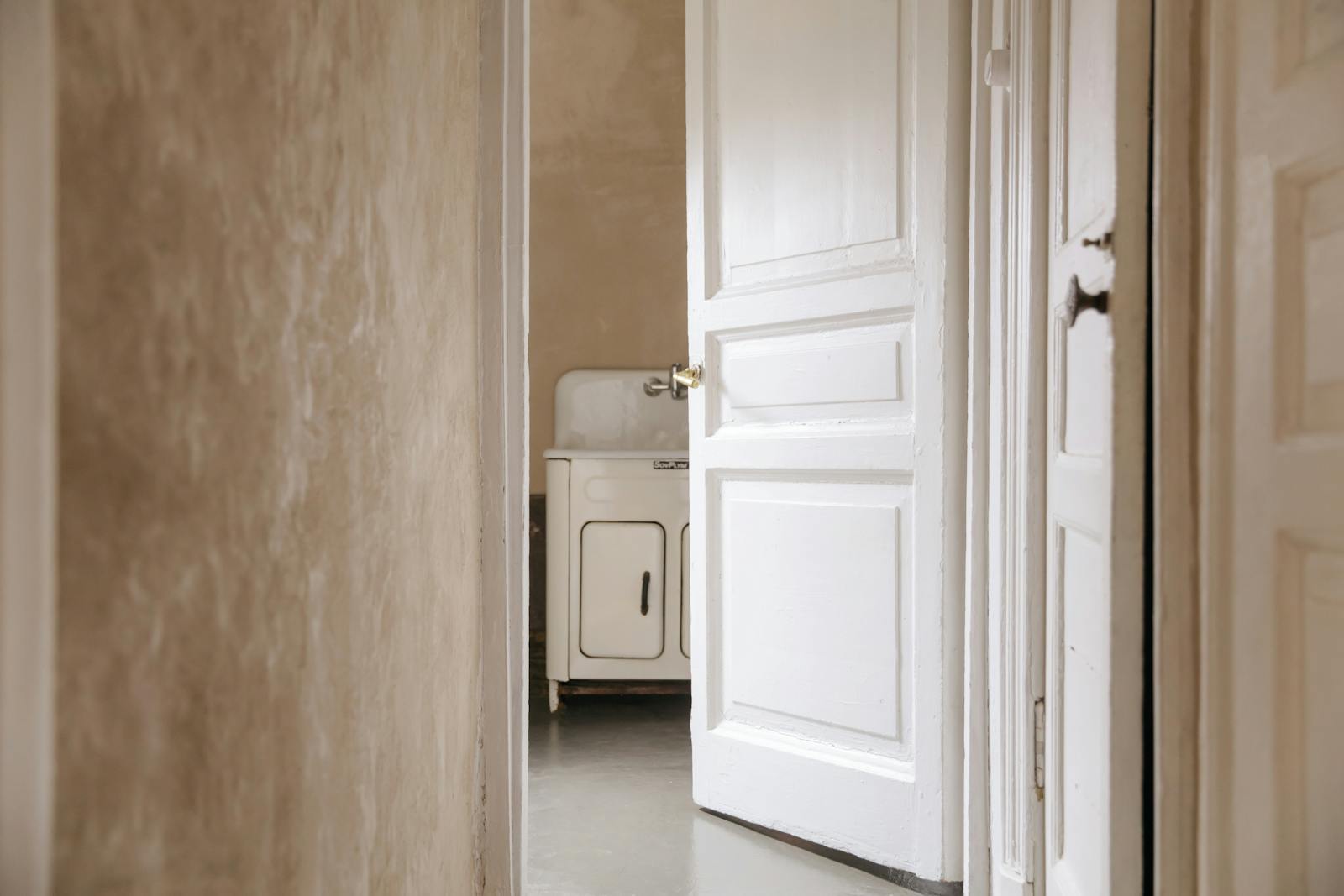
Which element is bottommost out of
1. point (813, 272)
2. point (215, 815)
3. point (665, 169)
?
point (215, 815)

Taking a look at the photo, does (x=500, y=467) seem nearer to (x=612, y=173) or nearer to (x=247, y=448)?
(x=247, y=448)

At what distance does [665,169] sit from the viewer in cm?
341

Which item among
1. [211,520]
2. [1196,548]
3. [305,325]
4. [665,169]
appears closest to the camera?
[211,520]

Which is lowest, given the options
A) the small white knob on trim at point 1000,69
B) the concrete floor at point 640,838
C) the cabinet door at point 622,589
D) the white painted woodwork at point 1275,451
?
the concrete floor at point 640,838

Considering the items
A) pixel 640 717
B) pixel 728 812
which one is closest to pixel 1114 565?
pixel 728 812

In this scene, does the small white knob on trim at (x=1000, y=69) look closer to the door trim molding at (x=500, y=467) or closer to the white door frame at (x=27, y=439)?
the door trim molding at (x=500, y=467)

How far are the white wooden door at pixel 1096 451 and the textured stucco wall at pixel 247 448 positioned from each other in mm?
714

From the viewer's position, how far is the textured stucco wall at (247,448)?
357mm

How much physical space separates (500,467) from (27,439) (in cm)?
107

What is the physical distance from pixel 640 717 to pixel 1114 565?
2.17 m

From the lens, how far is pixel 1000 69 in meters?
1.61

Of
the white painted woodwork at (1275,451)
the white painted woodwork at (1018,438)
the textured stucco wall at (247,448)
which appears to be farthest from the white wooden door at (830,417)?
the textured stucco wall at (247,448)

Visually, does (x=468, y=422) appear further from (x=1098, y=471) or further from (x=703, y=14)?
(x=703, y=14)

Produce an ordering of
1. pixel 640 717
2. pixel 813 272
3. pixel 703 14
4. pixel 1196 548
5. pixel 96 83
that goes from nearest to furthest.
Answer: pixel 96 83
pixel 1196 548
pixel 813 272
pixel 703 14
pixel 640 717
